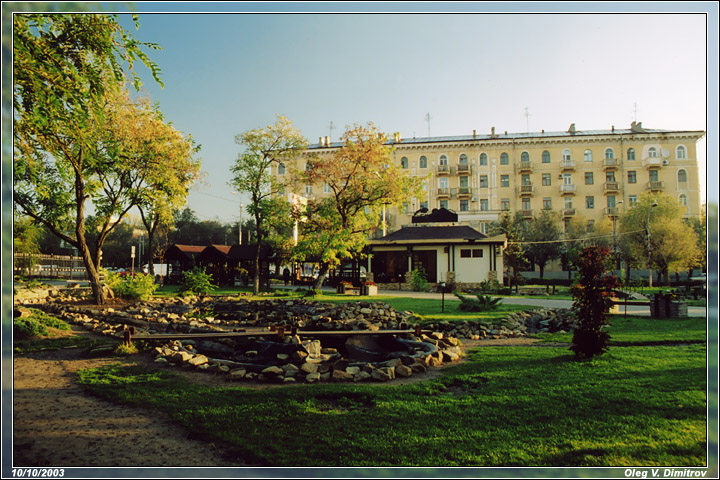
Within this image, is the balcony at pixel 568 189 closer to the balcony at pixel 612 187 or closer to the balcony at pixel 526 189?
the balcony at pixel 526 189

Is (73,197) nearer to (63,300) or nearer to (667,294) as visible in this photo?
(63,300)

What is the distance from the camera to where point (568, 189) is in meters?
29.4

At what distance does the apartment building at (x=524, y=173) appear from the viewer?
19.8m

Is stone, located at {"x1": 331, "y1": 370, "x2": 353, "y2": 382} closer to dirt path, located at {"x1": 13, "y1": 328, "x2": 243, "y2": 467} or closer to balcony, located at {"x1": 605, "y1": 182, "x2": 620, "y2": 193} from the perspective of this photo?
dirt path, located at {"x1": 13, "y1": 328, "x2": 243, "y2": 467}

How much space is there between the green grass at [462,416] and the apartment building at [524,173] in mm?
13105

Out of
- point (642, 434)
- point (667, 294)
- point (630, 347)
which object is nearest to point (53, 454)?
point (642, 434)

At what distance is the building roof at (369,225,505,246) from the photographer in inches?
956

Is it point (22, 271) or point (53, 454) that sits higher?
point (22, 271)

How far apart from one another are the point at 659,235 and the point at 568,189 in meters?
10.9

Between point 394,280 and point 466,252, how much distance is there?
4910mm

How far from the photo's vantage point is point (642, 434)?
3311 mm

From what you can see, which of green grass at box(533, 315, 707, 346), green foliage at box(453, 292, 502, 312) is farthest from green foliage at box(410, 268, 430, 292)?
green grass at box(533, 315, 707, 346)

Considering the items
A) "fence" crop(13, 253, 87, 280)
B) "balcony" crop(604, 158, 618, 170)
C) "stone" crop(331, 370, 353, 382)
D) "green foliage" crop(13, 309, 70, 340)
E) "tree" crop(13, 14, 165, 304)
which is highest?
"balcony" crop(604, 158, 618, 170)

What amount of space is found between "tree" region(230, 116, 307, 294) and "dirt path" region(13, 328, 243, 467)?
11639 mm
